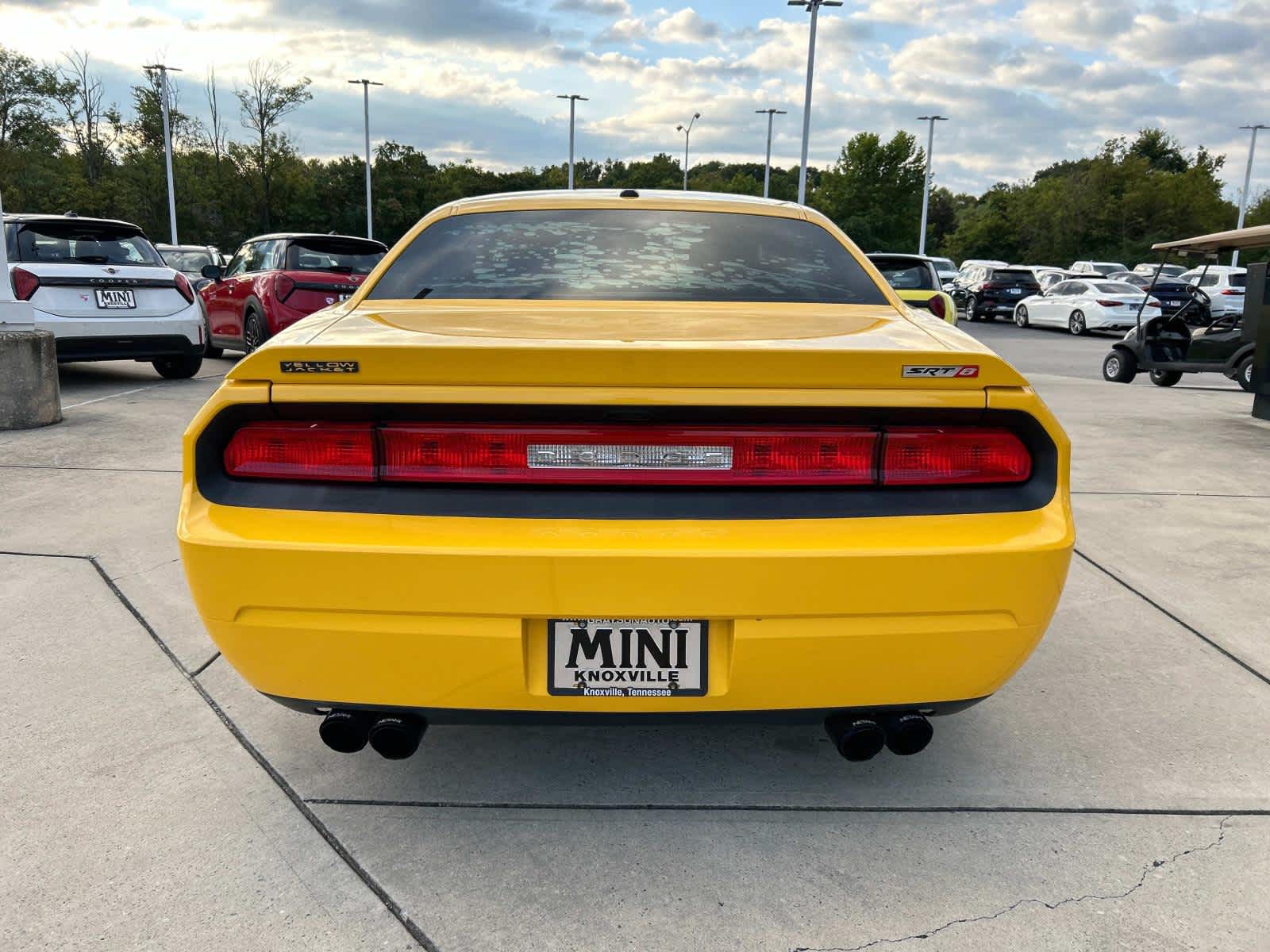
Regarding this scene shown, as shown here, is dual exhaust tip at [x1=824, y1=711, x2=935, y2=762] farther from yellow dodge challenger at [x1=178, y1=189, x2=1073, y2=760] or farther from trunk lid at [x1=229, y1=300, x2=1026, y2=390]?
trunk lid at [x1=229, y1=300, x2=1026, y2=390]

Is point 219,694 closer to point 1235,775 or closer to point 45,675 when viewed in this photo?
point 45,675

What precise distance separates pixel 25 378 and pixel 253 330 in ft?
13.4

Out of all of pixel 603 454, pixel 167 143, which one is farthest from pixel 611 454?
pixel 167 143

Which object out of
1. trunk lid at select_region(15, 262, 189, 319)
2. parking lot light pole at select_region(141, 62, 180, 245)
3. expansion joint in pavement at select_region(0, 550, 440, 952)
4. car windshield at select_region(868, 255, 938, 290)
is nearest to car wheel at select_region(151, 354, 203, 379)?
trunk lid at select_region(15, 262, 189, 319)

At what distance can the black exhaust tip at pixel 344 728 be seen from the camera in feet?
7.74

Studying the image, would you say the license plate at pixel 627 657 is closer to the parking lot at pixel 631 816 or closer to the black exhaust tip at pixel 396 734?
the black exhaust tip at pixel 396 734

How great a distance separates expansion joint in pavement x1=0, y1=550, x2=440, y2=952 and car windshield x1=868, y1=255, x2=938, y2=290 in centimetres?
892

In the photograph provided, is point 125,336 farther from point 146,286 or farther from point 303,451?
point 303,451

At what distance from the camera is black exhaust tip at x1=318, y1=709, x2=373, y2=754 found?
236cm

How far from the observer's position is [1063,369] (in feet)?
49.4

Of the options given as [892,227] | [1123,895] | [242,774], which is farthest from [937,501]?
[892,227]

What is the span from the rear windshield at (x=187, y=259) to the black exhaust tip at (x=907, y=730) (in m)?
19.8

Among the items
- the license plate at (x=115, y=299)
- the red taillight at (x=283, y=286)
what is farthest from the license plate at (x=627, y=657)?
the red taillight at (x=283, y=286)

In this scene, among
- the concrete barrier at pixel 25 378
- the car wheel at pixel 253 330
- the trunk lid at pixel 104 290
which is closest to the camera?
the concrete barrier at pixel 25 378
